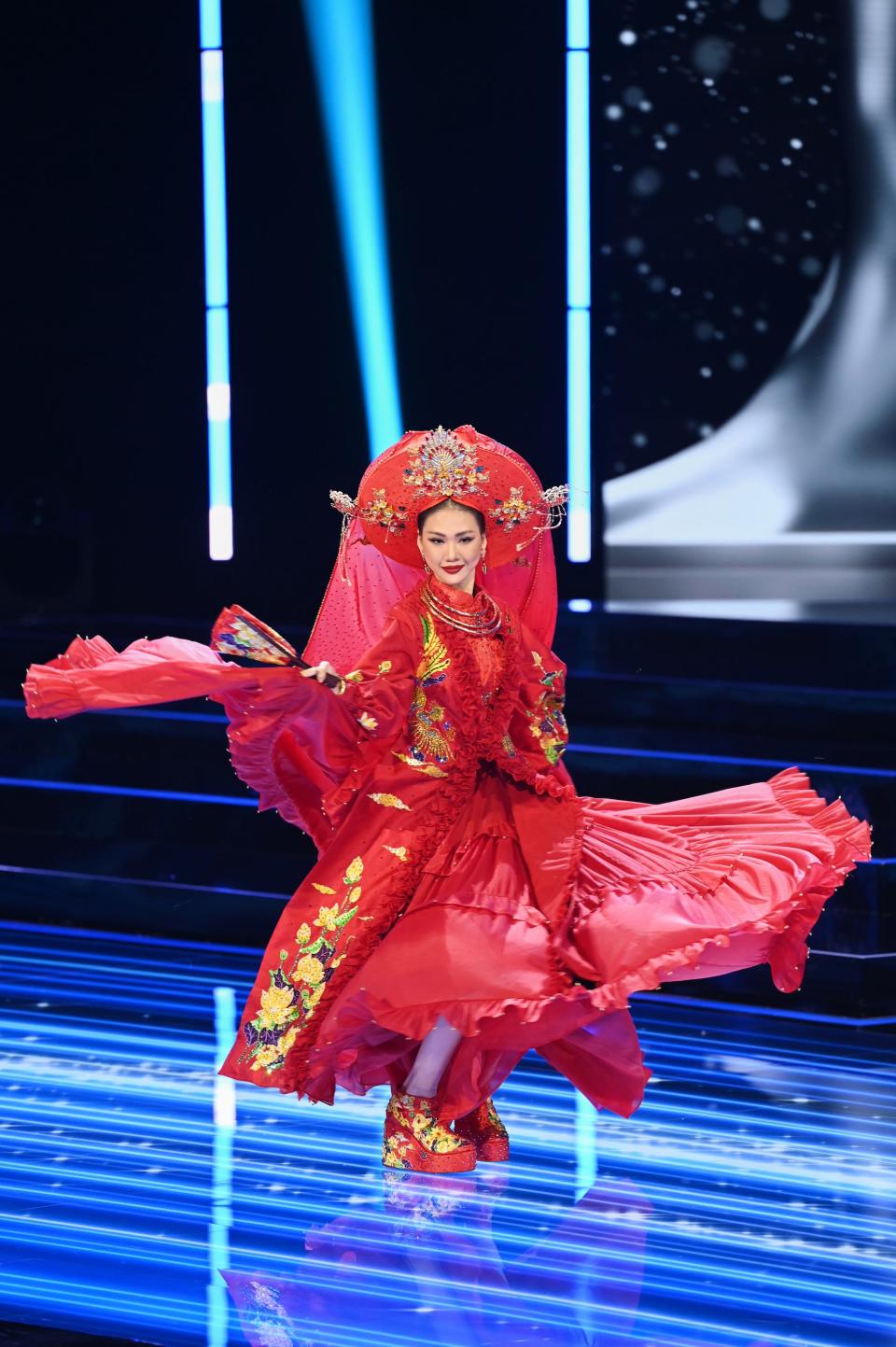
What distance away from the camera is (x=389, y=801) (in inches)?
140

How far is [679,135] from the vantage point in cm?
750

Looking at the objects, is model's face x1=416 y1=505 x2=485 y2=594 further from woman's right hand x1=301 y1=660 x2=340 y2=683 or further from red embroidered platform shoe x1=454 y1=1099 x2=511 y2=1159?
red embroidered platform shoe x1=454 y1=1099 x2=511 y2=1159

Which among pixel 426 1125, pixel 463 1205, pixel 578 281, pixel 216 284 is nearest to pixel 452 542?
pixel 426 1125

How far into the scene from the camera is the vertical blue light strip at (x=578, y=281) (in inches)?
276

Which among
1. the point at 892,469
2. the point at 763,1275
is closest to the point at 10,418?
the point at 892,469

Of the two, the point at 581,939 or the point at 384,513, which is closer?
the point at 581,939

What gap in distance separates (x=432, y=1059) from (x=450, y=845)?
1.30 feet

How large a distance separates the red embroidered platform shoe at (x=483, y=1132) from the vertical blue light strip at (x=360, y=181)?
403 centimetres

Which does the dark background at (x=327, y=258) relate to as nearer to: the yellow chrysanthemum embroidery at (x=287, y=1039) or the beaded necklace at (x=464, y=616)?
the beaded necklace at (x=464, y=616)

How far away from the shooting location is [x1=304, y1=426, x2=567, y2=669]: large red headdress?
139 inches

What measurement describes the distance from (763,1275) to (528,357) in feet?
15.1

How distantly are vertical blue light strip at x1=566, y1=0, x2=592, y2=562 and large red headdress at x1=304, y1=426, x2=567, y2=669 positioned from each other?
3.26 metres

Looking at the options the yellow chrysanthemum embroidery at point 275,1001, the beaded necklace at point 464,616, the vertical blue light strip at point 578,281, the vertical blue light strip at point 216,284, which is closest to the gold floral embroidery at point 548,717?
the beaded necklace at point 464,616

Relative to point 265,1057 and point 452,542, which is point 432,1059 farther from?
point 452,542
